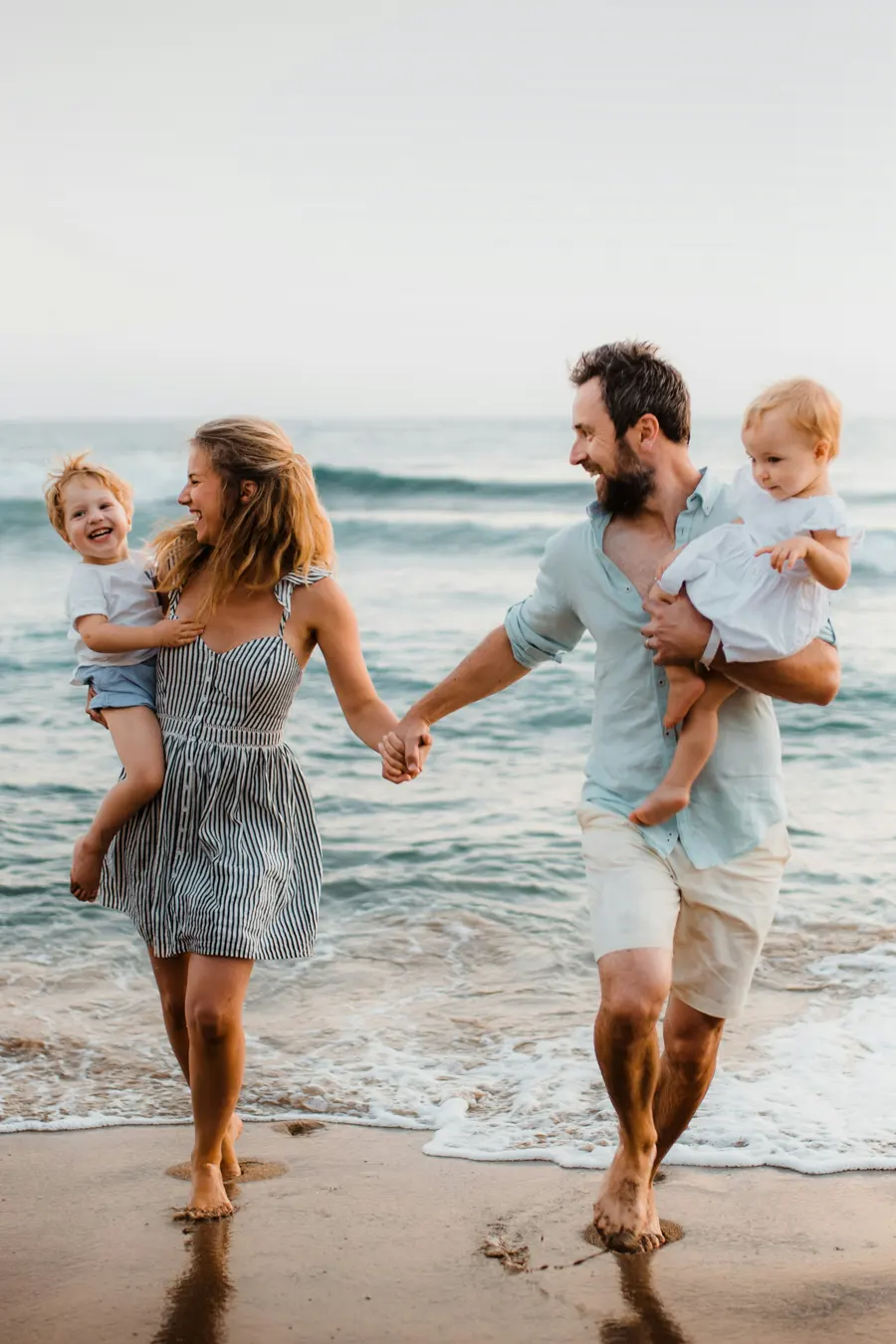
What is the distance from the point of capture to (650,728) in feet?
11.6

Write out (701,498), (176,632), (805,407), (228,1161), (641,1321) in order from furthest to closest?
(228,1161)
(176,632)
(701,498)
(805,407)
(641,1321)

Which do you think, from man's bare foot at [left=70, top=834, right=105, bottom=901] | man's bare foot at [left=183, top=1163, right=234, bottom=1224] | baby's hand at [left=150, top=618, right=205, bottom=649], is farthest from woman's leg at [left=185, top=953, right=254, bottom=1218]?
baby's hand at [left=150, top=618, right=205, bottom=649]

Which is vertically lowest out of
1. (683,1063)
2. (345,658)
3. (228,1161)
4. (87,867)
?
(228,1161)

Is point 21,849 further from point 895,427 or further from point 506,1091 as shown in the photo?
point 895,427

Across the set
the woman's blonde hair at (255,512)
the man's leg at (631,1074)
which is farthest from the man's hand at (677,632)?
the woman's blonde hair at (255,512)

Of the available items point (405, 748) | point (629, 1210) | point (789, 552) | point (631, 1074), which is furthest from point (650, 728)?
point (629, 1210)

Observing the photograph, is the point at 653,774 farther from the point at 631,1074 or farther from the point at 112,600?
the point at 112,600

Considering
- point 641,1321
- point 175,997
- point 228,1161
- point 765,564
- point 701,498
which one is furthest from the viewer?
point 228,1161

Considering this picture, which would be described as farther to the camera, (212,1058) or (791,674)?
(212,1058)

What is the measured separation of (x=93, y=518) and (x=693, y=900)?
186cm

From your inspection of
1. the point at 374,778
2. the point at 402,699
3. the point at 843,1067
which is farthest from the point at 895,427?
the point at 843,1067

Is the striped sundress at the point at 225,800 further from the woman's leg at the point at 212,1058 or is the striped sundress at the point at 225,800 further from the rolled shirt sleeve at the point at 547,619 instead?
the rolled shirt sleeve at the point at 547,619

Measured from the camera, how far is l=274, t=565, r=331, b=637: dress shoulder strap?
12.4ft

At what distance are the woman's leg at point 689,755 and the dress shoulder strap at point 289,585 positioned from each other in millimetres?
1052
